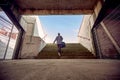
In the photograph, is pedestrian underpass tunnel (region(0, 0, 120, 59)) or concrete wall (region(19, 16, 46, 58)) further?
concrete wall (region(19, 16, 46, 58))

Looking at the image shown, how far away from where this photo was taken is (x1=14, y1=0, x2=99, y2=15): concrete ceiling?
616 centimetres

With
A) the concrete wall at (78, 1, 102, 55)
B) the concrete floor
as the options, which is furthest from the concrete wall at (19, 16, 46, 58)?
the concrete floor

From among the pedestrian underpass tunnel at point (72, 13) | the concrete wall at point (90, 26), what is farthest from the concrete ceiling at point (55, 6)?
the concrete wall at point (90, 26)

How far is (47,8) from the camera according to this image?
22.7ft

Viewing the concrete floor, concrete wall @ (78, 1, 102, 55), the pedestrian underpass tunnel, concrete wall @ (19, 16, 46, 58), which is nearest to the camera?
the concrete floor

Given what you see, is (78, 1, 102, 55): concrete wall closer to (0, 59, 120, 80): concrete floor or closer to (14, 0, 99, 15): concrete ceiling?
(14, 0, 99, 15): concrete ceiling

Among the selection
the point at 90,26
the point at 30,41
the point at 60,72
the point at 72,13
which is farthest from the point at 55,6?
the point at 60,72

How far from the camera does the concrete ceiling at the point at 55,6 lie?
243 inches

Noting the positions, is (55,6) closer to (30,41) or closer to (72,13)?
(72,13)

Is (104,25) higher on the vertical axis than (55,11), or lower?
lower

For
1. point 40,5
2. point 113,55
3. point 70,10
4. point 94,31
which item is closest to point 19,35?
point 40,5

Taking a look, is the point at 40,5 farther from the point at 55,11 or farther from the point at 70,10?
the point at 70,10

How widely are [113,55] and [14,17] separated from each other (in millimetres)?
5812

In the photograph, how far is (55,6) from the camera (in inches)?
261
